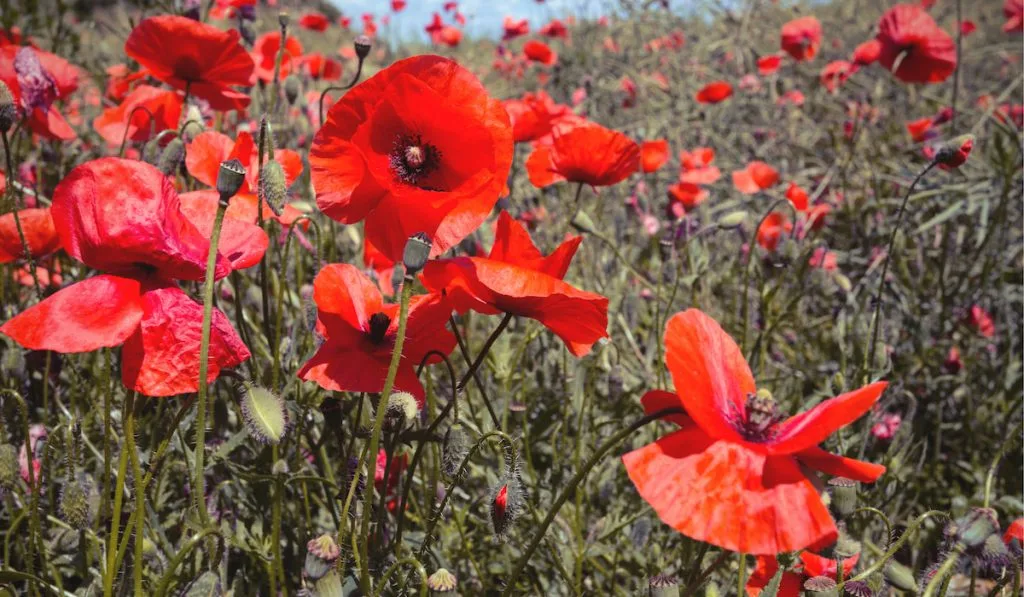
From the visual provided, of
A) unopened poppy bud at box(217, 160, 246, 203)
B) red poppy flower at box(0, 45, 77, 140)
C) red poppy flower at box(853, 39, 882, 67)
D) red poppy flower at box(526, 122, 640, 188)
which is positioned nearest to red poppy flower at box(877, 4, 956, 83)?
red poppy flower at box(853, 39, 882, 67)

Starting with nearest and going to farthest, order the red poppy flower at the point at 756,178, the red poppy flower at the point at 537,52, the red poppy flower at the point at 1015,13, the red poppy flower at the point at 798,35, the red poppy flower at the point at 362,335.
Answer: the red poppy flower at the point at 362,335, the red poppy flower at the point at 756,178, the red poppy flower at the point at 798,35, the red poppy flower at the point at 1015,13, the red poppy flower at the point at 537,52

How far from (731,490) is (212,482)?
106 cm

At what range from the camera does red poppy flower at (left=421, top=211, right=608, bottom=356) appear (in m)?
1.05

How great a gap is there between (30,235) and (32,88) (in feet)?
1.00

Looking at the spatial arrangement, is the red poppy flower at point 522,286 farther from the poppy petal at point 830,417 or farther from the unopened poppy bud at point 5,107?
the unopened poppy bud at point 5,107

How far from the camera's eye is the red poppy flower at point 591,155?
2.06 metres

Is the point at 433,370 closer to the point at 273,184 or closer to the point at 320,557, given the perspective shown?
the point at 273,184

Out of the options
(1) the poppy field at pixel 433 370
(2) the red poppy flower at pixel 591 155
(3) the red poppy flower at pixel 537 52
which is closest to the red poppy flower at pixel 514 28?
(3) the red poppy flower at pixel 537 52

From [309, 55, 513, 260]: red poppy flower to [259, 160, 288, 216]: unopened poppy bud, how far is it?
0.45 feet

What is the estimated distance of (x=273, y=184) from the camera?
1279 mm

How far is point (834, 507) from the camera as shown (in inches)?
53.6

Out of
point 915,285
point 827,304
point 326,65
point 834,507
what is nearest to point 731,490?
point 834,507

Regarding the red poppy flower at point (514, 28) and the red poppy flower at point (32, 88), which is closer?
the red poppy flower at point (32, 88)

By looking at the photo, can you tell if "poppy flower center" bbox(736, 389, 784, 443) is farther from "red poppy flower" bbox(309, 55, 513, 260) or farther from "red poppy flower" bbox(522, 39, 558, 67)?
"red poppy flower" bbox(522, 39, 558, 67)
